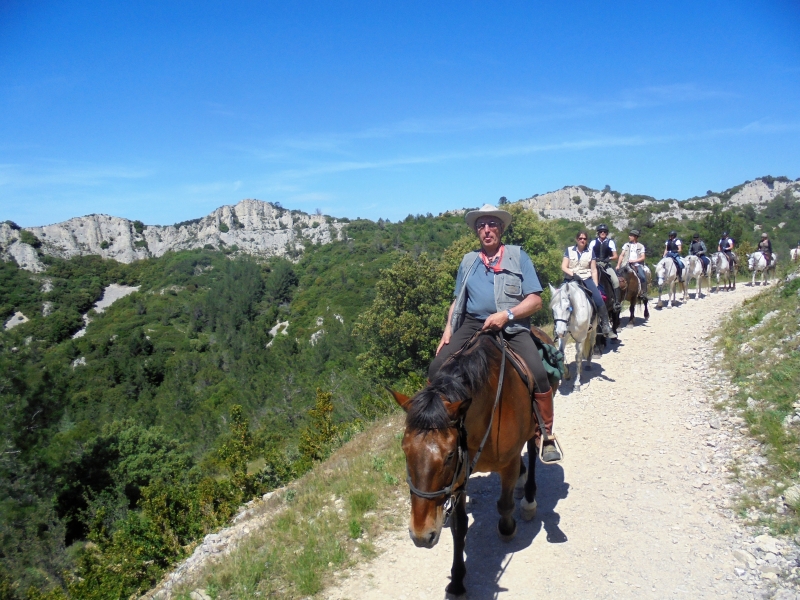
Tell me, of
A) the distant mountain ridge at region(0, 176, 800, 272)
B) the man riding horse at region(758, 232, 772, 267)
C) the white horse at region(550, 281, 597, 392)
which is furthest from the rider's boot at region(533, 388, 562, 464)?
the distant mountain ridge at region(0, 176, 800, 272)

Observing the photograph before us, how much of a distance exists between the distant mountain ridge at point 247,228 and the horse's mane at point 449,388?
94.8 m

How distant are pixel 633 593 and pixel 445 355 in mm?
2459

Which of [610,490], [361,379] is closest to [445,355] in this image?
[610,490]

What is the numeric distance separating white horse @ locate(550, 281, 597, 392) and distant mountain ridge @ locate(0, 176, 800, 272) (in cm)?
8872

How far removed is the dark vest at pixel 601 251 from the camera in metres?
11.7

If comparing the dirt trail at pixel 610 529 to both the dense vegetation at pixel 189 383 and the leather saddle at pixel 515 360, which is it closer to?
the leather saddle at pixel 515 360

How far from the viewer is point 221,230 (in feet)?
605

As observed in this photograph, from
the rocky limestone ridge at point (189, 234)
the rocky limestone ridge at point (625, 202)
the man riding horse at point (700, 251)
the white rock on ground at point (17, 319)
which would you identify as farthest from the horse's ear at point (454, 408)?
the rocky limestone ridge at point (189, 234)

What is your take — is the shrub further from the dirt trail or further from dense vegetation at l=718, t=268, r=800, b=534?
dense vegetation at l=718, t=268, r=800, b=534

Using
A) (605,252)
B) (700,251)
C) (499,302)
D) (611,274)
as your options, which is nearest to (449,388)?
(499,302)

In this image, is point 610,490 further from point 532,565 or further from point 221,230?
point 221,230

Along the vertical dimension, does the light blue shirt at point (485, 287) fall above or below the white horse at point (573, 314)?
above

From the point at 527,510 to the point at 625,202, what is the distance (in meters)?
130

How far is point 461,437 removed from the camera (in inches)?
122
